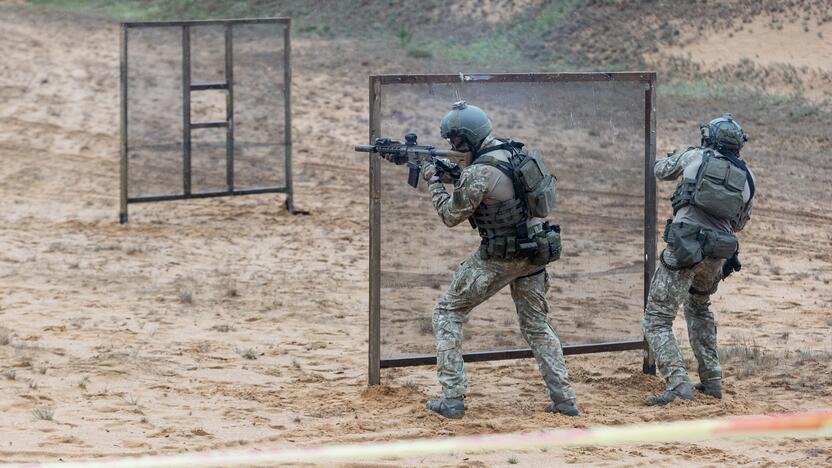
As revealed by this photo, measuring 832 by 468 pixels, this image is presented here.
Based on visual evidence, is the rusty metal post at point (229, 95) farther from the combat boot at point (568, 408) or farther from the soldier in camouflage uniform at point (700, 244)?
the combat boot at point (568, 408)

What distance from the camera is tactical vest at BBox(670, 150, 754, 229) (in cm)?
725

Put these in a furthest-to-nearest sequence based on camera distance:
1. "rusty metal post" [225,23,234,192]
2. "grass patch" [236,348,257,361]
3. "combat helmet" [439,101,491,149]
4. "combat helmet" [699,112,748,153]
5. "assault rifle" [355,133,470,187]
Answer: "rusty metal post" [225,23,234,192], "grass patch" [236,348,257,361], "combat helmet" [699,112,748,153], "assault rifle" [355,133,470,187], "combat helmet" [439,101,491,149]

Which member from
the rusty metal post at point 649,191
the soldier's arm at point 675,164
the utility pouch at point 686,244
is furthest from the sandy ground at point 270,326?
the soldier's arm at point 675,164

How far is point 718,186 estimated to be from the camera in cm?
725

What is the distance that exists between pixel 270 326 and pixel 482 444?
378 cm

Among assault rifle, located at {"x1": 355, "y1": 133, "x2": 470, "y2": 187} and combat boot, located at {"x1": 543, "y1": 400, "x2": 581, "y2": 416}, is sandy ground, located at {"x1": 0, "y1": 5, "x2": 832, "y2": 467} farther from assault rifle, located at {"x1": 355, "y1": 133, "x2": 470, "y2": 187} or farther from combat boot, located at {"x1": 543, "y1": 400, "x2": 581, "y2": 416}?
assault rifle, located at {"x1": 355, "y1": 133, "x2": 470, "y2": 187}

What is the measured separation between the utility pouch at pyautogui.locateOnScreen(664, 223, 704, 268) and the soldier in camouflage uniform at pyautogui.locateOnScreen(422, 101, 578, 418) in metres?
0.82

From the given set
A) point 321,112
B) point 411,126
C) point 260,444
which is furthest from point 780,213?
point 260,444

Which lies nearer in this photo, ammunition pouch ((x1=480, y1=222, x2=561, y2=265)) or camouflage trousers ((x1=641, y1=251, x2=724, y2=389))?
ammunition pouch ((x1=480, y1=222, x2=561, y2=265))

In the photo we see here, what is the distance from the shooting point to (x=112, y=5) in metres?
33.2

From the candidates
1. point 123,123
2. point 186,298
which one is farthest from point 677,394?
point 123,123

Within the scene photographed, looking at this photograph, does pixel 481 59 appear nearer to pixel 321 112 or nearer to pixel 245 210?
pixel 321 112

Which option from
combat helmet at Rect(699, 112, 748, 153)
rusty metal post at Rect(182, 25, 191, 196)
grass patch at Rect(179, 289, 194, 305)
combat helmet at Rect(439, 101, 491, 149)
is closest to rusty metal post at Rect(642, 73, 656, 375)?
combat helmet at Rect(699, 112, 748, 153)

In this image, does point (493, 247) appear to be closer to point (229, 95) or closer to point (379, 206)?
point (379, 206)
